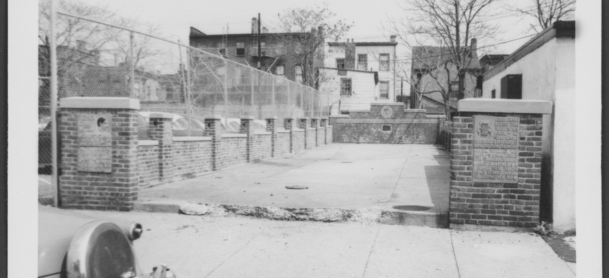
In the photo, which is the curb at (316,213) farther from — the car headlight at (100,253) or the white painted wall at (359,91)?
the white painted wall at (359,91)

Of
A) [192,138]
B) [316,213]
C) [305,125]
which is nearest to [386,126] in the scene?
[305,125]

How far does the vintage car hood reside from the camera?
2199 mm

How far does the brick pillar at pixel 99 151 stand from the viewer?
6898 millimetres

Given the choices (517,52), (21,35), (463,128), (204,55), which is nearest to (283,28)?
(204,55)

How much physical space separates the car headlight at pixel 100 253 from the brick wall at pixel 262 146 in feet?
38.1

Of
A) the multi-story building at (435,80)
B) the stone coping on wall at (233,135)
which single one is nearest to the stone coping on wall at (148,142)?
the stone coping on wall at (233,135)

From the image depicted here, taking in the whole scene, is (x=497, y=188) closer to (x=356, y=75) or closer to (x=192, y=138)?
(x=192, y=138)

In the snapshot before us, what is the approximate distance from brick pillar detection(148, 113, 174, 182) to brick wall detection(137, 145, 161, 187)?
0.10 metres

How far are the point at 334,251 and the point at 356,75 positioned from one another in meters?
38.2

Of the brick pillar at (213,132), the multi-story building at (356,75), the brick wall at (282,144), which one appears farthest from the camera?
the multi-story building at (356,75)

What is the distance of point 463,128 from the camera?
5961 millimetres

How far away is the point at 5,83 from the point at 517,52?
825 centimetres

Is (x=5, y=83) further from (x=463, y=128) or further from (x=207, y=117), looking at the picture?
(x=207, y=117)

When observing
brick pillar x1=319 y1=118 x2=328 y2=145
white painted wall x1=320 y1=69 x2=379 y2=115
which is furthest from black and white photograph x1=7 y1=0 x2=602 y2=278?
white painted wall x1=320 y1=69 x2=379 y2=115
